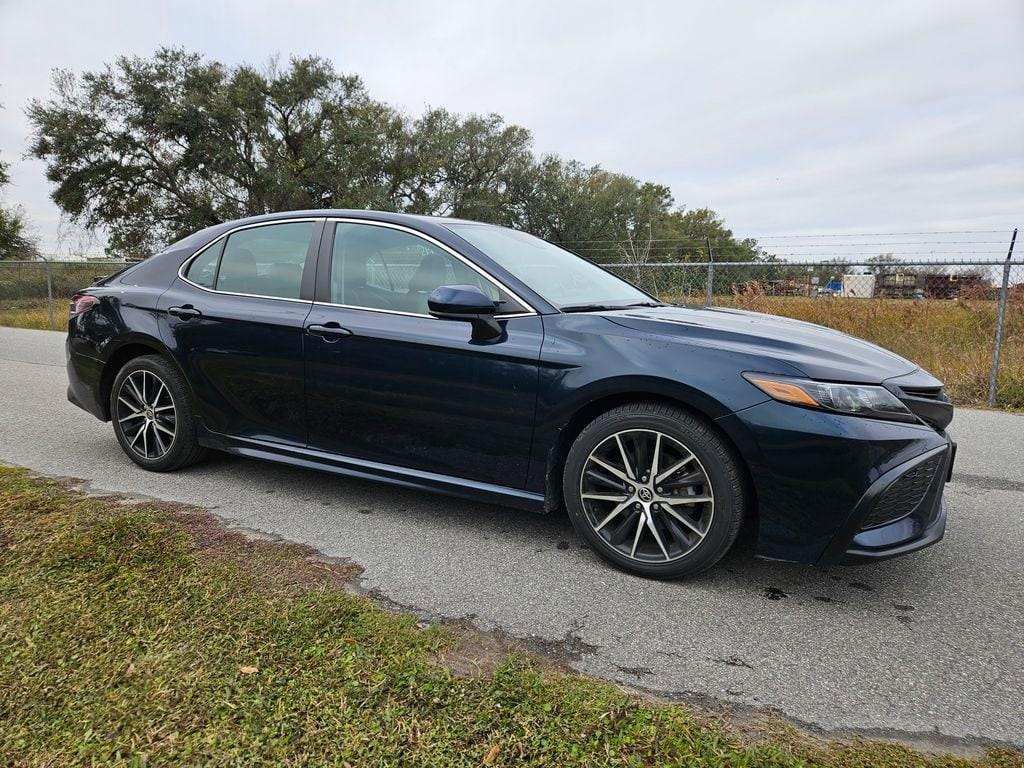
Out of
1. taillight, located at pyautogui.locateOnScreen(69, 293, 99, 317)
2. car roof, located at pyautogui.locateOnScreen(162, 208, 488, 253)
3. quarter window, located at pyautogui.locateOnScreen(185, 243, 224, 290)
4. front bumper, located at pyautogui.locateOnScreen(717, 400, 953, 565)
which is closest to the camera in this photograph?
front bumper, located at pyautogui.locateOnScreen(717, 400, 953, 565)

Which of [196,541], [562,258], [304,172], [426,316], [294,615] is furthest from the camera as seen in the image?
[304,172]

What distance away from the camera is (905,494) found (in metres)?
2.54

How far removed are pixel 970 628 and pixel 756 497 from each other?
875 millimetres

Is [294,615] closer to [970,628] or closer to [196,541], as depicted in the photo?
[196,541]

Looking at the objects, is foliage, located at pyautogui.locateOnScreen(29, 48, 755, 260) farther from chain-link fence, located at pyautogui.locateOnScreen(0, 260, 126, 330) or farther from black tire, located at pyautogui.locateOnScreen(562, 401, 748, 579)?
black tire, located at pyautogui.locateOnScreen(562, 401, 748, 579)

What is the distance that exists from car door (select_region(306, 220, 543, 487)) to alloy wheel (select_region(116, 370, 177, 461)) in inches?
44.1

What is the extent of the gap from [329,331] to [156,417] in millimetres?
1472

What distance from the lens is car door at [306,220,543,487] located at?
302 centimetres

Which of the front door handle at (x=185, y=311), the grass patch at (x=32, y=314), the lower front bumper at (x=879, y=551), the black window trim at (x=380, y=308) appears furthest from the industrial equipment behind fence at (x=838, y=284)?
the grass patch at (x=32, y=314)

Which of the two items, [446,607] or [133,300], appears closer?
[446,607]

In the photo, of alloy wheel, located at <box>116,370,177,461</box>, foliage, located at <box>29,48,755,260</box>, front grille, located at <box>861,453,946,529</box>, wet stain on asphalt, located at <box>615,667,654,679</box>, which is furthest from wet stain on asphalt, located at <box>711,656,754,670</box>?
foliage, located at <box>29,48,755,260</box>

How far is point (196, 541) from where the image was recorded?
3051mm

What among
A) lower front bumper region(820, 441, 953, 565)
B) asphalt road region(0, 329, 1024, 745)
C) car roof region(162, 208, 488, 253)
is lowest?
asphalt road region(0, 329, 1024, 745)

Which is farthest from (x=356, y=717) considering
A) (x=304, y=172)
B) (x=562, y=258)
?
(x=304, y=172)
